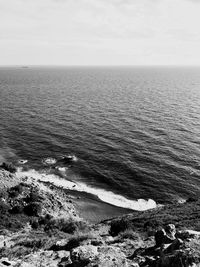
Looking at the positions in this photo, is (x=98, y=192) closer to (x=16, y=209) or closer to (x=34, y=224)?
(x=16, y=209)

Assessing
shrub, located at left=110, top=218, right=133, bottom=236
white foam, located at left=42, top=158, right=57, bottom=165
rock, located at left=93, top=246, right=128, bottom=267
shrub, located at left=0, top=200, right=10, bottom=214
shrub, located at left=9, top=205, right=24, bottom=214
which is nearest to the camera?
rock, located at left=93, top=246, right=128, bottom=267

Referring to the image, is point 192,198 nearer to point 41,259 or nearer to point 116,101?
point 41,259

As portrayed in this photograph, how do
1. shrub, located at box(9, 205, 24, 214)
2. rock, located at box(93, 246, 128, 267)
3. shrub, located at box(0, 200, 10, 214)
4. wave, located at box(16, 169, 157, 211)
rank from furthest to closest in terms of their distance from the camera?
wave, located at box(16, 169, 157, 211), shrub, located at box(9, 205, 24, 214), shrub, located at box(0, 200, 10, 214), rock, located at box(93, 246, 128, 267)

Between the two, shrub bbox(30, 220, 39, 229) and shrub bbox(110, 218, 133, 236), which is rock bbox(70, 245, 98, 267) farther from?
shrub bbox(30, 220, 39, 229)

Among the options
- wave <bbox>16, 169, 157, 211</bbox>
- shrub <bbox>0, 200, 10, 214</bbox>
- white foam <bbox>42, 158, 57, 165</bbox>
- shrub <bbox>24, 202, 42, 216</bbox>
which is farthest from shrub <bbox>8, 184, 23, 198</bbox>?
→ white foam <bbox>42, 158, 57, 165</bbox>

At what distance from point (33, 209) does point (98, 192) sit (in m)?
18.0

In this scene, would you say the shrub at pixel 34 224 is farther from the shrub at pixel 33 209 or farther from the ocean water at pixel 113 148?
the ocean water at pixel 113 148

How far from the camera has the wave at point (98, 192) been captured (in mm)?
53781

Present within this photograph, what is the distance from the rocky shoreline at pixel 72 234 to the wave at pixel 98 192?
3.15m

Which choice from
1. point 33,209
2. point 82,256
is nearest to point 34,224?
point 33,209

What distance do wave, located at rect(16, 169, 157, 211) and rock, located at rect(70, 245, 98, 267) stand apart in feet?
105

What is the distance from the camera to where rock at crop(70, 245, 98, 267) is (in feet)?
67.9

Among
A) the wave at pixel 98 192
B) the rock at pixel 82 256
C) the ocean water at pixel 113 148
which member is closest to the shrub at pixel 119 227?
the rock at pixel 82 256

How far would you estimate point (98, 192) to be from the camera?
57.8 meters
